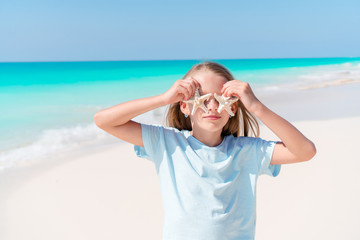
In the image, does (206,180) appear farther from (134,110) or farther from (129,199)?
(129,199)

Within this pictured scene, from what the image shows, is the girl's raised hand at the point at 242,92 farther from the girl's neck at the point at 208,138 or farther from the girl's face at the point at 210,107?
the girl's neck at the point at 208,138

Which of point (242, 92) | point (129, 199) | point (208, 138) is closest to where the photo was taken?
point (242, 92)

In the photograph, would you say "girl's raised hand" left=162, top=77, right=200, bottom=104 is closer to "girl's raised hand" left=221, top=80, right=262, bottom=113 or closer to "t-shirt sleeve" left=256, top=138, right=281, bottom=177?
"girl's raised hand" left=221, top=80, right=262, bottom=113

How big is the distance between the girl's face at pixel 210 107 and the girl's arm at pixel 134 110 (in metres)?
0.06

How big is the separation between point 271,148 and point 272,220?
72.9 inches

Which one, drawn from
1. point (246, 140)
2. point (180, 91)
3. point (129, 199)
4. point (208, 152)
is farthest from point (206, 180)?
point (129, 199)

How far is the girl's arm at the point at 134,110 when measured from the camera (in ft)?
5.91

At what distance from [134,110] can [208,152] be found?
42 centimetres

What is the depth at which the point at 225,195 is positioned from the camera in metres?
1.91

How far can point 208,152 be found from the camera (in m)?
1.96

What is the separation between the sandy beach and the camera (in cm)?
348

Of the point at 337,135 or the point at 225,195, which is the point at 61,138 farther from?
the point at 225,195

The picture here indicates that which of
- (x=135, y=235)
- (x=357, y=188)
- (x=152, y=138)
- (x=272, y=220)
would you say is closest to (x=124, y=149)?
(x=135, y=235)

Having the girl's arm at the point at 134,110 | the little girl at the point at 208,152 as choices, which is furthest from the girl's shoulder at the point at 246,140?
the girl's arm at the point at 134,110
